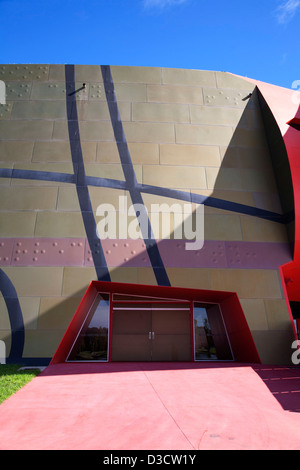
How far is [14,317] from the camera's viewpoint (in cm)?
865

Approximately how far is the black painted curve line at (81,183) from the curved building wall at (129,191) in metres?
0.04

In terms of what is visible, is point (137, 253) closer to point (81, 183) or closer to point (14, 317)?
point (81, 183)

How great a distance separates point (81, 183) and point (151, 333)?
6.15 m

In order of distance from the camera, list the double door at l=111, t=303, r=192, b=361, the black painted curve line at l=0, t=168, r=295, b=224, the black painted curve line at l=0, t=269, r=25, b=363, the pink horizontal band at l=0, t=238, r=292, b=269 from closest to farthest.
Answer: the black painted curve line at l=0, t=269, r=25, b=363
the pink horizontal band at l=0, t=238, r=292, b=269
the double door at l=111, t=303, r=192, b=361
the black painted curve line at l=0, t=168, r=295, b=224

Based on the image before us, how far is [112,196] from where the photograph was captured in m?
10.2

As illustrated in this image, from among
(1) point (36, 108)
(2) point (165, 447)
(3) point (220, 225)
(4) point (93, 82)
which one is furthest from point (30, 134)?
(2) point (165, 447)

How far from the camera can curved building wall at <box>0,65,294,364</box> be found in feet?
30.0

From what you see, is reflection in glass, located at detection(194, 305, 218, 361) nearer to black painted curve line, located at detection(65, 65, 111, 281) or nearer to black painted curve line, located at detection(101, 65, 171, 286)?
black painted curve line, located at detection(101, 65, 171, 286)

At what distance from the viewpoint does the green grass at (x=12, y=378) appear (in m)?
5.60

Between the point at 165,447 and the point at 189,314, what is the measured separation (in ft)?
24.6

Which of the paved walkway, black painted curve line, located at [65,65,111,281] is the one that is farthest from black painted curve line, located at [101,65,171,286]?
the paved walkway

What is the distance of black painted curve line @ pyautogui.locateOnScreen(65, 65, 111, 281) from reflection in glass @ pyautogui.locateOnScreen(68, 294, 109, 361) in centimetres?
160

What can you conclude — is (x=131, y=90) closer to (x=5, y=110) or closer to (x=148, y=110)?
(x=148, y=110)

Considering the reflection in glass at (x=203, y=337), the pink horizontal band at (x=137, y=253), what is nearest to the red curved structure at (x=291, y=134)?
the pink horizontal band at (x=137, y=253)
